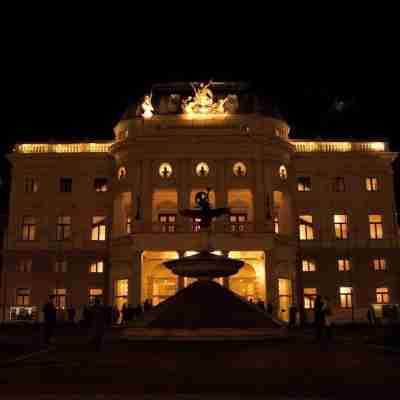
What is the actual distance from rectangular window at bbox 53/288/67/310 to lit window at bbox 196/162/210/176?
16.3 metres

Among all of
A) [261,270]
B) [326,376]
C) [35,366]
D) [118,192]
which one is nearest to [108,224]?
[118,192]

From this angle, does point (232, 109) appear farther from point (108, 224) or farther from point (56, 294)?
point (56, 294)

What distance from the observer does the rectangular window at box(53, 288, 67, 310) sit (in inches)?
2179

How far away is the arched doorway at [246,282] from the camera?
54.7 metres

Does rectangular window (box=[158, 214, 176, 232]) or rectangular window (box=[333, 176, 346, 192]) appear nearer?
rectangular window (box=[158, 214, 176, 232])

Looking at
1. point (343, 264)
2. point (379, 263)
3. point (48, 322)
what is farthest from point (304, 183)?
point (48, 322)

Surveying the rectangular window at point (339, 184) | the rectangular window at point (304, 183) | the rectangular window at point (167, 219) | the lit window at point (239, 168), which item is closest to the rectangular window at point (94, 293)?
the rectangular window at point (167, 219)

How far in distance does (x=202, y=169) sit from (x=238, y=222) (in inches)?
260

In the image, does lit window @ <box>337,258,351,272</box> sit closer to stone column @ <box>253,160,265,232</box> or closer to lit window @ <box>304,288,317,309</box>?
lit window @ <box>304,288,317,309</box>

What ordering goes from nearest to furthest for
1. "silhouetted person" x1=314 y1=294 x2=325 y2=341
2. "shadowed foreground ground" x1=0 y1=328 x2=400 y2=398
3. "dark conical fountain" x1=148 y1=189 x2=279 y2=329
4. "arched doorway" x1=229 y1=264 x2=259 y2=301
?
1. "shadowed foreground ground" x1=0 y1=328 x2=400 y2=398
2. "dark conical fountain" x1=148 y1=189 x2=279 y2=329
3. "silhouetted person" x1=314 y1=294 x2=325 y2=341
4. "arched doorway" x1=229 y1=264 x2=259 y2=301


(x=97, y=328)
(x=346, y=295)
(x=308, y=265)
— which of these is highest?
(x=308, y=265)

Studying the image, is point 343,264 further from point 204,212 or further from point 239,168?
point 204,212

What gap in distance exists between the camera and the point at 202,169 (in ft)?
177

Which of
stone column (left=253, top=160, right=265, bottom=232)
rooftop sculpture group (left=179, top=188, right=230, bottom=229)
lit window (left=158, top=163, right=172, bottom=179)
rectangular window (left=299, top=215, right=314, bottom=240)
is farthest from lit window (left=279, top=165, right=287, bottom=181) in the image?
rooftop sculpture group (left=179, top=188, right=230, bottom=229)
